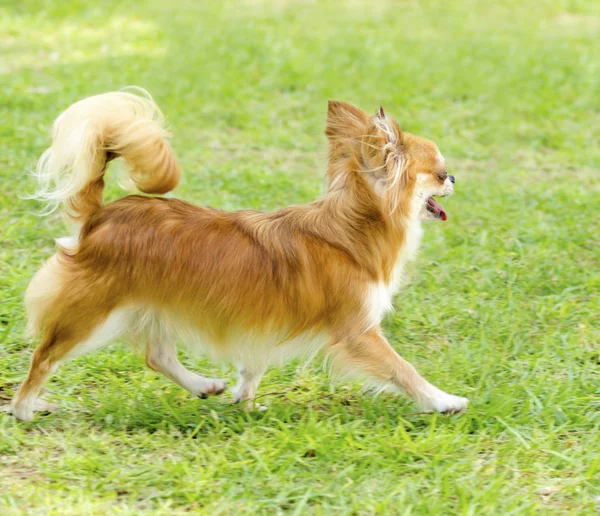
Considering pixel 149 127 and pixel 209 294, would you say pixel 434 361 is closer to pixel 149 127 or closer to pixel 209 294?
pixel 209 294

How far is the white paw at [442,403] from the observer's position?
3.93 m

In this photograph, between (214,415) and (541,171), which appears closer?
(214,415)

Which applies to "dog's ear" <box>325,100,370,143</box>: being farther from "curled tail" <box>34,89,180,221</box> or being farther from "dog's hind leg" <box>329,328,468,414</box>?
"dog's hind leg" <box>329,328,468,414</box>

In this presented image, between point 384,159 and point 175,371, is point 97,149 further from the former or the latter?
point 384,159

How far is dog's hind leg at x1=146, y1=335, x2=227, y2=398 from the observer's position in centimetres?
411

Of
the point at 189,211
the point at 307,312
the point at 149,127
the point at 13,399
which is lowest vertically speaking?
the point at 13,399

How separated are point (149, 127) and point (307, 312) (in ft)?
3.32

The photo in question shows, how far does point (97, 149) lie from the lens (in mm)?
3676

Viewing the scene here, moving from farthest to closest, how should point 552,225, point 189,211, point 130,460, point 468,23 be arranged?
A: point 468,23 < point 552,225 < point 189,211 < point 130,460

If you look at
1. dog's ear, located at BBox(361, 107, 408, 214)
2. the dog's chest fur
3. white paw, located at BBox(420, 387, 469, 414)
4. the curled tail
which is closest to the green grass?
white paw, located at BBox(420, 387, 469, 414)

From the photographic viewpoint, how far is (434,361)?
182 inches

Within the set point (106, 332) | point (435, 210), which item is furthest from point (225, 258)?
point (435, 210)

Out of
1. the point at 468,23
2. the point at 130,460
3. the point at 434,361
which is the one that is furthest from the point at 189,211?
the point at 468,23

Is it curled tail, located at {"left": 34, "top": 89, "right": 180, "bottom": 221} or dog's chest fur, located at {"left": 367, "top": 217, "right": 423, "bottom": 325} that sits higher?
curled tail, located at {"left": 34, "top": 89, "right": 180, "bottom": 221}
